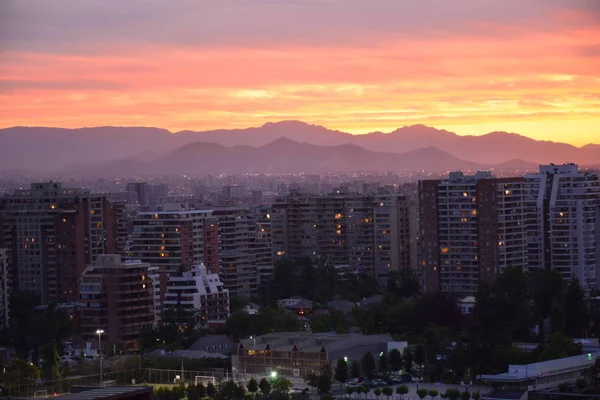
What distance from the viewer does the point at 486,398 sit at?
47.3ft

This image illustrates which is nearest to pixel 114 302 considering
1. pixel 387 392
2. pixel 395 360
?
pixel 395 360

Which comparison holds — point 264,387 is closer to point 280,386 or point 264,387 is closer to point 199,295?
point 280,386

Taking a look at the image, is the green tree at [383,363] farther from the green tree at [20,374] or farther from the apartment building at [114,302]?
the green tree at [20,374]

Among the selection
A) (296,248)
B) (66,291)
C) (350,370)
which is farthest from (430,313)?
(296,248)

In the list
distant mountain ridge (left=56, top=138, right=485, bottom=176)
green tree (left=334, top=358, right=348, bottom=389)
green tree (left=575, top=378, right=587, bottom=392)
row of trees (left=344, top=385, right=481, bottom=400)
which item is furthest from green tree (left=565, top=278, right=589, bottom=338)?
distant mountain ridge (left=56, top=138, right=485, bottom=176)

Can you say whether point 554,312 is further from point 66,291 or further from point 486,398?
point 66,291

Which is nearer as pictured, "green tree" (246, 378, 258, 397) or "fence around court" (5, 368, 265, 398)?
"fence around court" (5, 368, 265, 398)

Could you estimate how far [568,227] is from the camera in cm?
2516

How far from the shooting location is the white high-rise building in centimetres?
2498

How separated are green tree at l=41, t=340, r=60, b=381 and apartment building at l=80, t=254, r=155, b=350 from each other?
2017mm

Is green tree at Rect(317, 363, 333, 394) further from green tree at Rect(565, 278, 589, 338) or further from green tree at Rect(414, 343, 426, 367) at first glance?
green tree at Rect(565, 278, 589, 338)

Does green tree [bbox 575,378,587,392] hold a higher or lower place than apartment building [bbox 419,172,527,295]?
lower

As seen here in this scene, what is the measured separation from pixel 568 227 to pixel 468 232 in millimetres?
2115

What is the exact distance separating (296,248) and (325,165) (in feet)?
217
